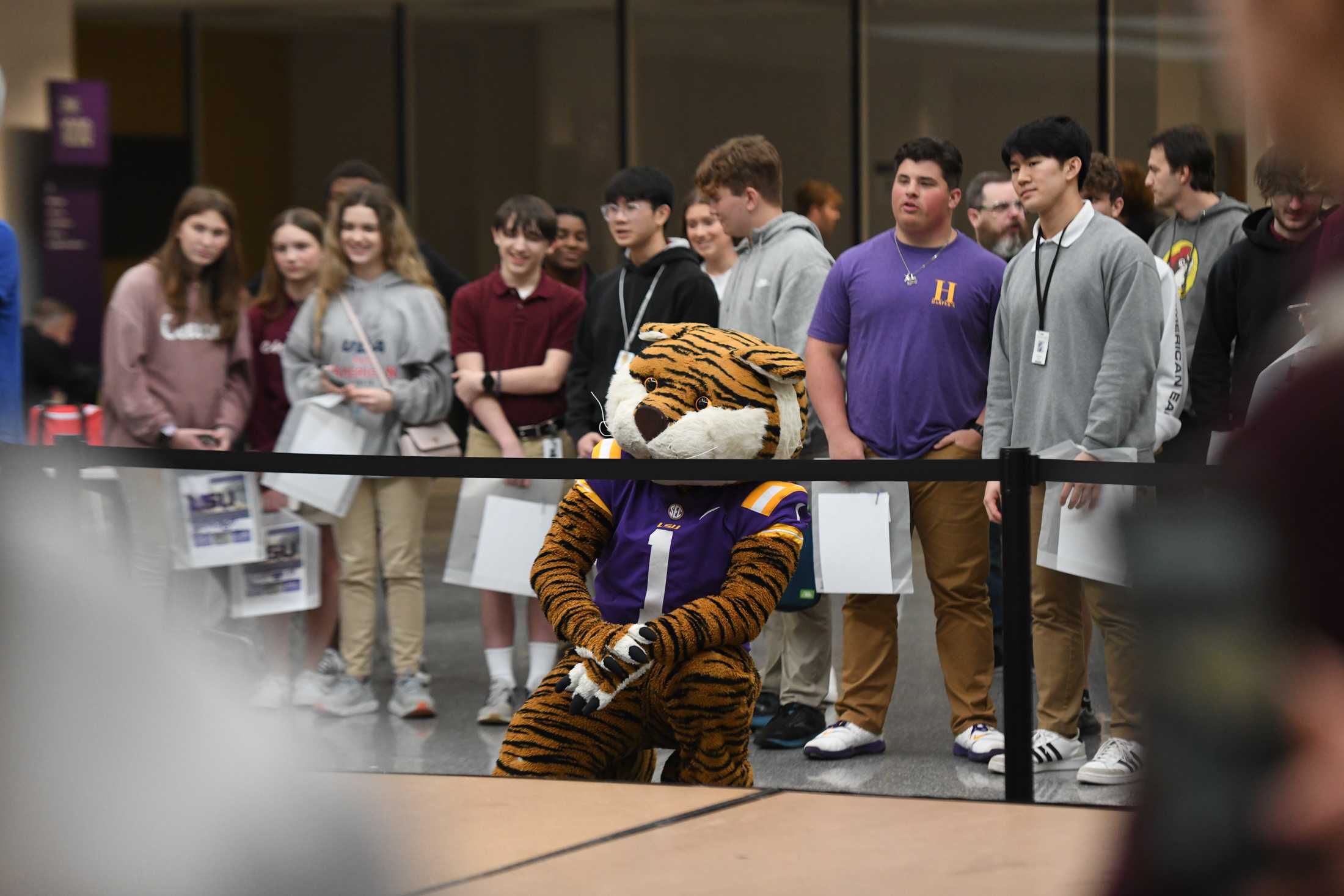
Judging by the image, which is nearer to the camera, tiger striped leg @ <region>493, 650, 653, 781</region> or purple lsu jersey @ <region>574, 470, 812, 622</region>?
tiger striped leg @ <region>493, 650, 653, 781</region>

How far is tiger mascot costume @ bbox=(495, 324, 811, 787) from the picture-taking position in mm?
3645

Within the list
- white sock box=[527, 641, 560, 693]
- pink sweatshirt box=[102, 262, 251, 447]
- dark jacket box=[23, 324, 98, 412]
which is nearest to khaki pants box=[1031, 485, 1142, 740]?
white sock box=[527, 641, 560, 693]

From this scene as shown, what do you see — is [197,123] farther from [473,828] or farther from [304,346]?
[473,828]

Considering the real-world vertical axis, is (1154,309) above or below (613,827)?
above

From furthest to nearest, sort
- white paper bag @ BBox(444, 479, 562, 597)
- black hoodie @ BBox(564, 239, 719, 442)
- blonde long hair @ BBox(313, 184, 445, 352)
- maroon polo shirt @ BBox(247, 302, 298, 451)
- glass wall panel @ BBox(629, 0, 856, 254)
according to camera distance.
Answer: glass wall panel @ BBox(629, 0, 856, 254), maroon polo shirt @ BBox(247, 302, 298, 451), blonde long hair @ BBox(313, 184, 445, 352), black hoodie @ BBox(564, 239, 719, 442), white paper bag @ BBox(444, 479, 562, 597)

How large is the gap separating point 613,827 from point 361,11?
1295cm

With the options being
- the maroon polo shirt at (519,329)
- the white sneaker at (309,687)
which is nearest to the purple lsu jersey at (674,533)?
the white sneaker at (309,687)

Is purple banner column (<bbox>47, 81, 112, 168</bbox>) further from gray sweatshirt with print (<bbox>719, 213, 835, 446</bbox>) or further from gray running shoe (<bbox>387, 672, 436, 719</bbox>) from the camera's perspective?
gray sweatshirt with print (<bbox>719, 213, 835, 446</bbox>)

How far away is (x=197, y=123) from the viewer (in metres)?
14.7

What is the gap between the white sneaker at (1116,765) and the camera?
25.9 inches

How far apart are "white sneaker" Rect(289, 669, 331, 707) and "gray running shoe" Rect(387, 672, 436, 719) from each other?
0.27 metres

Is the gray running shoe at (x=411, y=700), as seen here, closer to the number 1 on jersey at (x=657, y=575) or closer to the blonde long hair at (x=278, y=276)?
the blonde long hair at (x=278, y=276)

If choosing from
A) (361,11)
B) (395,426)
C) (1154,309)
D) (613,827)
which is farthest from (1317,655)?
(361,11)

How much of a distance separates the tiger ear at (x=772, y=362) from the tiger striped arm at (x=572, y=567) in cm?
52
